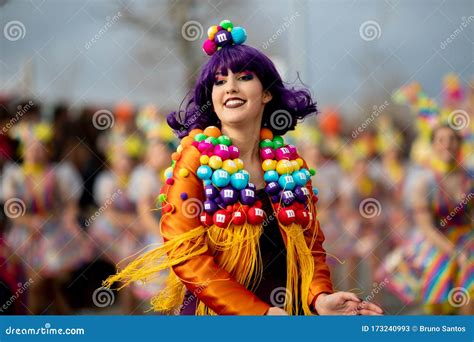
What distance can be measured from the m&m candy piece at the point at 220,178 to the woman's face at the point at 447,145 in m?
2.62

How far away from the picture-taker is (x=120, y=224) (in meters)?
5.68

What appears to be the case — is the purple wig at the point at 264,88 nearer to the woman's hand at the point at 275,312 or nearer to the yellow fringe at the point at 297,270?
the yellow fringe at the point at 297,270

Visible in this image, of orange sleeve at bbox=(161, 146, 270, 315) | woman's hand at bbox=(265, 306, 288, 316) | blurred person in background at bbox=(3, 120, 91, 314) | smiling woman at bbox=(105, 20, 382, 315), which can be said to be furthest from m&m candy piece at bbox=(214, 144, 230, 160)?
blurred person in background at bbox=(3, 120, 91, 314)

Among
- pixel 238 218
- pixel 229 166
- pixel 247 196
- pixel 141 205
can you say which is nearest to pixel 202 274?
pixel 238 218

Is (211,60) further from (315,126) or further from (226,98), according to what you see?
(315,126)

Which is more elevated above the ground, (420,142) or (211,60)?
(211,60)

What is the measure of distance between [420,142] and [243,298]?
3.20 meters

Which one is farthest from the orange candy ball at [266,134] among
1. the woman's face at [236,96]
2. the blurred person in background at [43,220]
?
the blurred person in background at [43,220]

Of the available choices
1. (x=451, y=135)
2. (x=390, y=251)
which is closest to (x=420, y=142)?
(x=451, y=135)

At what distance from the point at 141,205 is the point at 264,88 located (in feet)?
6.49

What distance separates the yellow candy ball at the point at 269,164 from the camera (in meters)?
3.89

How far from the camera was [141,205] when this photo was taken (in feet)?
18.5

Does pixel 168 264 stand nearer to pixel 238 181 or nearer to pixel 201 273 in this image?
pixel 201 273

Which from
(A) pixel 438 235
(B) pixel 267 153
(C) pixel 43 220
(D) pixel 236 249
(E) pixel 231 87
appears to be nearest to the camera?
(D) pixel 236 249
